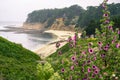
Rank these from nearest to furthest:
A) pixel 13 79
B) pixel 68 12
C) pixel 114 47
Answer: pixel 114 47 < pixel 13 79 < pixel 68 12

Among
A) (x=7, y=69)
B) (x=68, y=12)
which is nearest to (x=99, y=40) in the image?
(x=7, y=69)

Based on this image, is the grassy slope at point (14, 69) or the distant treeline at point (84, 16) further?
the distant treeline at point (84, 16)

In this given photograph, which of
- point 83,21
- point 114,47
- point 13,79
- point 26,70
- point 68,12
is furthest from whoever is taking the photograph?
point 68,12

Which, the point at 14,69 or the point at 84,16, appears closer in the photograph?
the point at 14,69

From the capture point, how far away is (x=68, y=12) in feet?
511

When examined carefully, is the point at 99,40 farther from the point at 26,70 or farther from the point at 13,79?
the point at 26,70

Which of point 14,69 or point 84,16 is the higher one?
point 84,16

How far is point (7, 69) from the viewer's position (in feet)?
53.7

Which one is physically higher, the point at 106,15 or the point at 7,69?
the point at 106,15

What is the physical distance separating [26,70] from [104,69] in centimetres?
993

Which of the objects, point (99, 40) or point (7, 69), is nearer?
point (99, 40)

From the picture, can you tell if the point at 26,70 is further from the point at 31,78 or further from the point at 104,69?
the point at 104,69

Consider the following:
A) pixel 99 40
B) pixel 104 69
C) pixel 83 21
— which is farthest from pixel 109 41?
pixel 83 21

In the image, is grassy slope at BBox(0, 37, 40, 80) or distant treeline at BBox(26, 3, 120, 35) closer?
grassy slope at BBox(0, 37, 40, 80)
